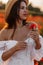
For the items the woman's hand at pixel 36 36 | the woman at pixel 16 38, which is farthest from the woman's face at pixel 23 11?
the woman's hand at pixel 36 36

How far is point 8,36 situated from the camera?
117 cm

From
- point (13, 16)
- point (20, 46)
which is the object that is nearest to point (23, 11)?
point (13, 16)

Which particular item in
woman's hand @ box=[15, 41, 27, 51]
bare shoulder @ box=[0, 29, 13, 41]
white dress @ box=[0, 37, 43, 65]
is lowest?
white dress @ box=[0, 37, 43, 65]

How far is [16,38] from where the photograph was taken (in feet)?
3.83

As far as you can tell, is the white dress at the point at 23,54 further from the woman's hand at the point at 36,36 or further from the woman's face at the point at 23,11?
the woman's face at the point at 23,11

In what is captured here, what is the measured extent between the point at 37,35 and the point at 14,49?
134 mm

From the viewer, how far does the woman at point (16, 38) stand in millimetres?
1138

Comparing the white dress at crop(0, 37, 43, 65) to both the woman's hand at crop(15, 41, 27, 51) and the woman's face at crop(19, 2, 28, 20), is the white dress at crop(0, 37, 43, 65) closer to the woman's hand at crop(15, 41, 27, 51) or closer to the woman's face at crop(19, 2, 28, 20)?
the woman's hand at crop(15, 41, 27, 51)

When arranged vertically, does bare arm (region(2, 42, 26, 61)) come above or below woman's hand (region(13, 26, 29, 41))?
below

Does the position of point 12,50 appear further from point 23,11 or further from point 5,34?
point 23,11

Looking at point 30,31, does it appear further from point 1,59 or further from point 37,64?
point 37,64

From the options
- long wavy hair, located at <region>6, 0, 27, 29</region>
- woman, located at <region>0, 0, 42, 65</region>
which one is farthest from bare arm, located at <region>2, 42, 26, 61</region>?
long wavy hair, located at <region>6, 0, 27, 29</region>

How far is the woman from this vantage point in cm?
114

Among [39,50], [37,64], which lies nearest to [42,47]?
[39,50]
